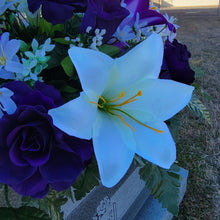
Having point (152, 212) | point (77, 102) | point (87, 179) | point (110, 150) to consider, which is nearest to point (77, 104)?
point (77, 102)

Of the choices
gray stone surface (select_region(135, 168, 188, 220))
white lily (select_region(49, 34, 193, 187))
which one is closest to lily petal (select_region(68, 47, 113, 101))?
white lily (select_region(49, 34, 193, 187))

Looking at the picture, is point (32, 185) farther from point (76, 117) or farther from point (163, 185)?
point (163, 185)

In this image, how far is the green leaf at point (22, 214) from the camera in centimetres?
52

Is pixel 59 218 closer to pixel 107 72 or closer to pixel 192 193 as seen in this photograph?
pixel 107 72

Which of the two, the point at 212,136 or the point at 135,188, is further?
the point at 212,136

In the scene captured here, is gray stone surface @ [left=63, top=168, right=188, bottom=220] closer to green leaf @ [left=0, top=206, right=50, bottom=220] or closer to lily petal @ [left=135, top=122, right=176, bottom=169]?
green leaf @ [left=0, top=206, right=50, bottom=220]

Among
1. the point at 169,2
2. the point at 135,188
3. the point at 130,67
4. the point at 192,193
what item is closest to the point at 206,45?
the point at 192,193

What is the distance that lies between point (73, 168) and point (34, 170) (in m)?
0.07

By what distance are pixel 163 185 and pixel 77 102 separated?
1.13 feet

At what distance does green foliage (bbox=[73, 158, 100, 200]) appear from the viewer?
0.57m

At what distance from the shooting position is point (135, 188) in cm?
128

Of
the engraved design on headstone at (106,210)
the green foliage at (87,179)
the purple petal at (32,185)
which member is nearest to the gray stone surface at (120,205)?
the engraved design on headstone at (106,210)

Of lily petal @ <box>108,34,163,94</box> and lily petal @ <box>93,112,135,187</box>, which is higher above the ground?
lily petal @ <box>108,34,163,94</box>

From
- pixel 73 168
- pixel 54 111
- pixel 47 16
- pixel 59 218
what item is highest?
pixel 47 16
